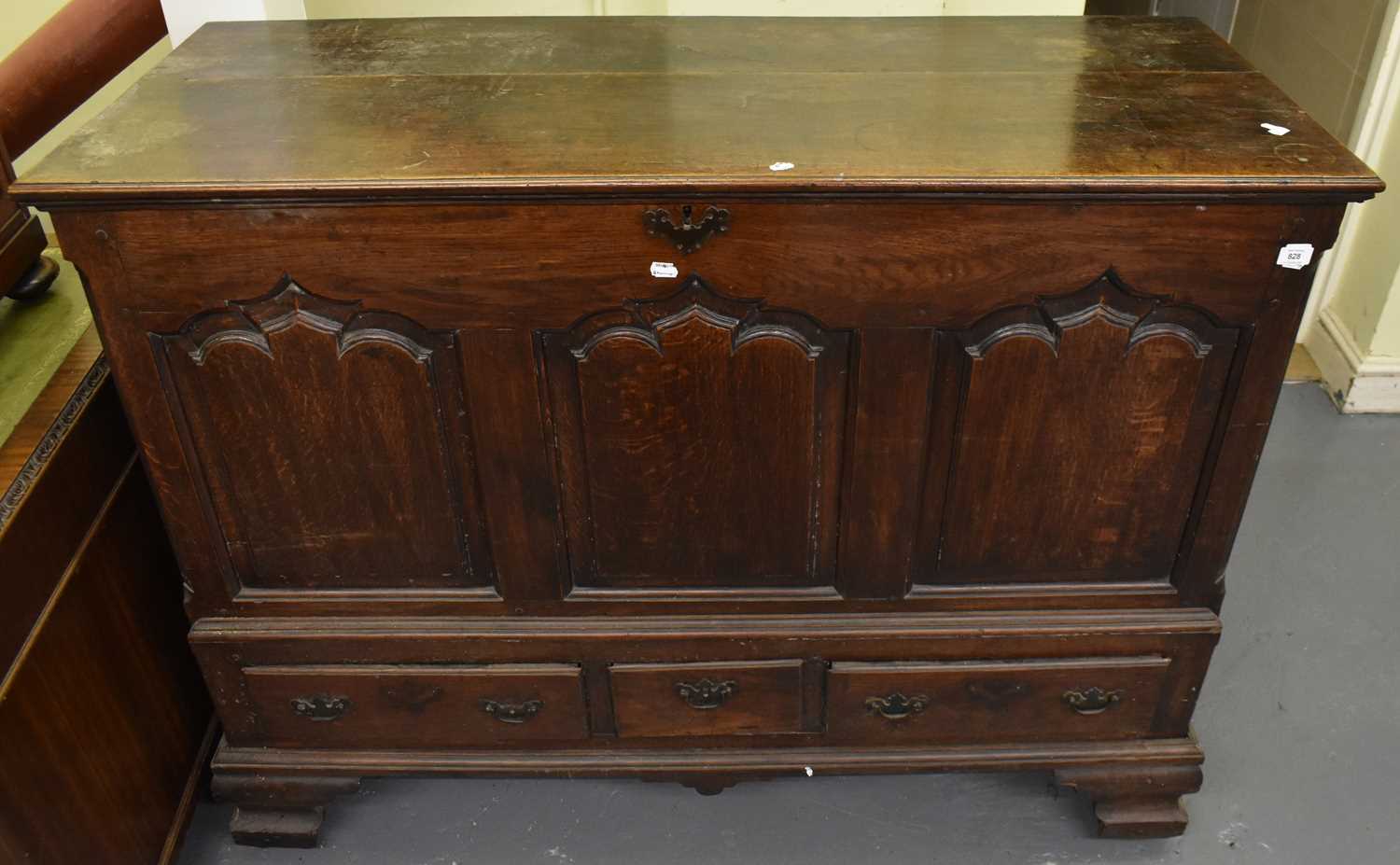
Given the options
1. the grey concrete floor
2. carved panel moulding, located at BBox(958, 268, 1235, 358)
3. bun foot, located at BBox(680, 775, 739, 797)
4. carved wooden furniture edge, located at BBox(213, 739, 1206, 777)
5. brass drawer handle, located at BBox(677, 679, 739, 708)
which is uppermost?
carved panel moulding, located at BBox(958, 268, 1235, 358)

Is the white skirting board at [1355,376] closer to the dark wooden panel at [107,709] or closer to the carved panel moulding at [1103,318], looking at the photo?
the carved panel moulding at [1103,318]

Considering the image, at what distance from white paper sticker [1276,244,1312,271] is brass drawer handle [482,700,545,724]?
45.9 inches

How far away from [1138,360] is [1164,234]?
0.58 ft

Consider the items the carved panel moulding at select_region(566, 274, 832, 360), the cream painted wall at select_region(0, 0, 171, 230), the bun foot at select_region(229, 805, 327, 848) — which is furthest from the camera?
the cream painted wall at select_region(0, 0, 171, 230)

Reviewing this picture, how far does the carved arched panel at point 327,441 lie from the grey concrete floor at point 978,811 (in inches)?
19.4

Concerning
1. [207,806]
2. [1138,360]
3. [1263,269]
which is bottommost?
[207,806]

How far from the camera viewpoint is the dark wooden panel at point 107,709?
1466mm

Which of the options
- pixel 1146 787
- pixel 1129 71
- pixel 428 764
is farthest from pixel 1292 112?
pixel 428 764

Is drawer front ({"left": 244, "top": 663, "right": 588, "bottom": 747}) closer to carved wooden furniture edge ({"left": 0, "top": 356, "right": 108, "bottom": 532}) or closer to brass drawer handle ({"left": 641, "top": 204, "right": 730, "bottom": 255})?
carved wooden furniture edge ({"left": 0, "top": 356, "right": 108, "bottom": 532})

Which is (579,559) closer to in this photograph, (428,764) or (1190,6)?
(428,764)

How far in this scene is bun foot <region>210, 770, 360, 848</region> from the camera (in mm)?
1846

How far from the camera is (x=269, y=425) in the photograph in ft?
4.99

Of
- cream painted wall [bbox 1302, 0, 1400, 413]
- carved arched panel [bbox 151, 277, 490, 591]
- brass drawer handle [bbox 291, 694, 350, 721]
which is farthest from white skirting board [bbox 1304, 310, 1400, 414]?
brass drawer handle [bbox 291, 694, 350, 721]

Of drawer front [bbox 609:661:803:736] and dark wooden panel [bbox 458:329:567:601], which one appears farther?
drawer front [bbox 609:661:803:736]
